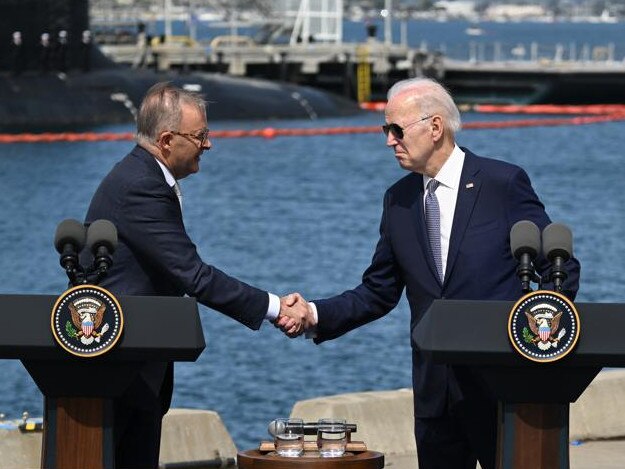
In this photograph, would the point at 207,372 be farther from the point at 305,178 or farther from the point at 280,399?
the point at 305,178

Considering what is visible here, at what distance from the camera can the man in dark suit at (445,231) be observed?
6.12 m

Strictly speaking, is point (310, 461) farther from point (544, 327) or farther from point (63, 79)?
point (63, 79)

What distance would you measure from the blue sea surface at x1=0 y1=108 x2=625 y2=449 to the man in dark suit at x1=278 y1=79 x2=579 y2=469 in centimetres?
124

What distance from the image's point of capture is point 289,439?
18.6 feet

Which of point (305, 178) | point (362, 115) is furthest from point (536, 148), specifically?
point (305, 178)

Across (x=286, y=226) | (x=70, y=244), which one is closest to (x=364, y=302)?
(x=70, y=244)

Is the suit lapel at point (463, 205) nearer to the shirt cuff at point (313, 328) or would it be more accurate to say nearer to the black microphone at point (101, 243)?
the shirt cuff at point (313, 328)

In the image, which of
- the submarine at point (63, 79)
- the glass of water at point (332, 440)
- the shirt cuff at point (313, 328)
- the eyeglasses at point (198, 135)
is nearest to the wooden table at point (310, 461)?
the glass of water at point (332, 440)

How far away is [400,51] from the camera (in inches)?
2527

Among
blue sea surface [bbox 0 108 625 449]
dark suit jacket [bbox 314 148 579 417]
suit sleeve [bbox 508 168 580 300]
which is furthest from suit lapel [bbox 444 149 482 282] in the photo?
blue sea surface [bbox 0 108 625 449]

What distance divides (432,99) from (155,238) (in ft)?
3.77

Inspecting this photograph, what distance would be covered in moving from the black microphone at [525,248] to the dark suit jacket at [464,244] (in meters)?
0.42

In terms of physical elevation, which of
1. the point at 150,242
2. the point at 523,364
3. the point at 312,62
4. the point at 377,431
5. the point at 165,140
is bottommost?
the point at 312,62

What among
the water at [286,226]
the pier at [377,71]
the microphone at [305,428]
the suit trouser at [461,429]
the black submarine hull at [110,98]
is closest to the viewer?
the microphone at [305,428]
